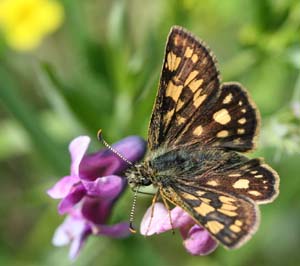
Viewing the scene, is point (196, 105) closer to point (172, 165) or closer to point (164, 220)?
point (172, 165)

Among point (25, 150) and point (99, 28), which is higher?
point (99, 28)

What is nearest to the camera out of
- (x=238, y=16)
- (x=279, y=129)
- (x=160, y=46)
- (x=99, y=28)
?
(x=279, y=129)

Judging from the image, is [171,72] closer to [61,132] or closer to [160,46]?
[160,46]

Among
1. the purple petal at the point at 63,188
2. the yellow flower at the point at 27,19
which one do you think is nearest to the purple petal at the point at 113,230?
the purple petal at the point at 63,188

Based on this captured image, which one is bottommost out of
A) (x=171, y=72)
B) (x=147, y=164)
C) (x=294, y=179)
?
(x=294, y=179)

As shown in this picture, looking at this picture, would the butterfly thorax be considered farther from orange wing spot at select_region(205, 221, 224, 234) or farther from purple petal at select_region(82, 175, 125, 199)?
orange wing spot at select_region(205, 221, 224, 234)

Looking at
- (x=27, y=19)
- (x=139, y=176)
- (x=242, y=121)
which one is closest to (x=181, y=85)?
(x=242, y=121)

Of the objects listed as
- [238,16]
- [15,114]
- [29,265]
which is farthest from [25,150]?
[238,16]
